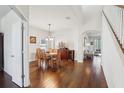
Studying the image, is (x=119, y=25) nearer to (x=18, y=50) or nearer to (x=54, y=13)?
(x=18, y=50)

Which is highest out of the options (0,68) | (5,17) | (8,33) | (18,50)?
(5,17)

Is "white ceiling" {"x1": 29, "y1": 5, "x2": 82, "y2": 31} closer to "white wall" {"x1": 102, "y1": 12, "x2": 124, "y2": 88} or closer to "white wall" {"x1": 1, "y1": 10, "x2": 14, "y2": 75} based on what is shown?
"white wall" {"x1": 1, "y1": 10, "x2": 14, "y2": 75}

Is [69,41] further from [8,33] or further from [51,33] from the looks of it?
[8,33]

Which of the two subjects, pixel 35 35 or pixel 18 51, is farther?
pixel 35 35

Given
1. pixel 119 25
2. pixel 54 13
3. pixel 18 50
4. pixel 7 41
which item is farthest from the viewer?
pixel 54 13

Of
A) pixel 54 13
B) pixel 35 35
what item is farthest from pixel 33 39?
pixel 54 13

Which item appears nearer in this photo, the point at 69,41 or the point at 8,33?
the point at 8,33

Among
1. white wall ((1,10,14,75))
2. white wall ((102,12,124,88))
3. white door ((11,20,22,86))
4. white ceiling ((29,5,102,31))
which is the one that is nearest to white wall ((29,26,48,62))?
white ceiling ((29,5,102,31))

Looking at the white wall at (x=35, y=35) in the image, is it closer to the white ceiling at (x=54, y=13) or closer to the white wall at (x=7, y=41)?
the white ceiling at (x=54, y=13)

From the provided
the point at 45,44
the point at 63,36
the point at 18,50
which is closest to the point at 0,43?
the point at 18,50

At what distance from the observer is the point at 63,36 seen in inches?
478

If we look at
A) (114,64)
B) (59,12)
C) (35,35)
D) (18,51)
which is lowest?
(114,64)

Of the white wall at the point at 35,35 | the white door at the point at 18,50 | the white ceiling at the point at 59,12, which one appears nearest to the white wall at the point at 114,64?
the white ceiling at the point at 59,12

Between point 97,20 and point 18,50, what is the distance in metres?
6.96
